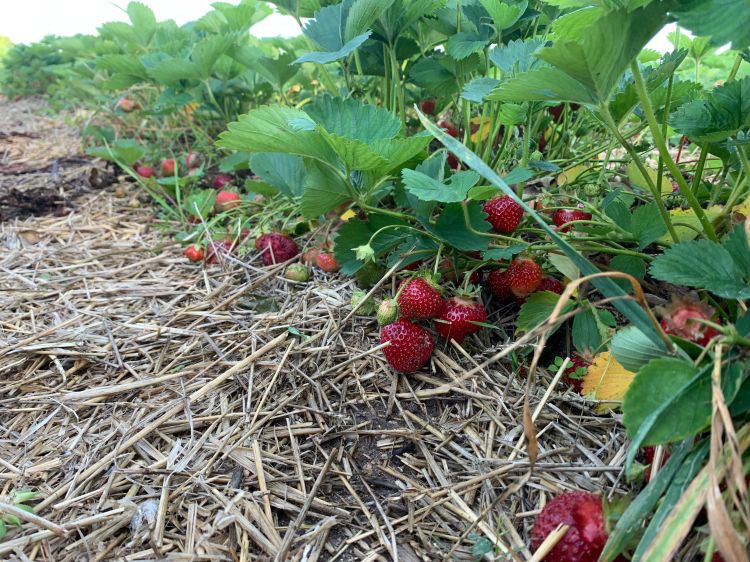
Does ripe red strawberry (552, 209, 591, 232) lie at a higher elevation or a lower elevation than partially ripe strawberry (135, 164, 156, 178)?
higher

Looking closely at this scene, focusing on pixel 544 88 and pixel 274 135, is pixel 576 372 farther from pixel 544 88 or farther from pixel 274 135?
pixel 274 135

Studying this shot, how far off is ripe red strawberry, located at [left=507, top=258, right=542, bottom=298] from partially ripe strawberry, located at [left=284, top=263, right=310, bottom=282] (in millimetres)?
478

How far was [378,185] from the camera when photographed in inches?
38.7

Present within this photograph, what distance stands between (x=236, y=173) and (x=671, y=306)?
5.29 feet

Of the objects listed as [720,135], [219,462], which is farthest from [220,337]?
[720,135]

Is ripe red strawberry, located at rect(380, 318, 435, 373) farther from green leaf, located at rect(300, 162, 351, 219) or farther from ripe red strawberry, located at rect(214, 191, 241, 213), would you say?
ripe red strawberry, located at rect(214, 191, 241, 213)

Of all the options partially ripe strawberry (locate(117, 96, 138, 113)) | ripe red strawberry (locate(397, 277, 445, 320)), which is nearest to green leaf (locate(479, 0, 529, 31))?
ripe red strawberry (locate(397, 277, 445, 320))

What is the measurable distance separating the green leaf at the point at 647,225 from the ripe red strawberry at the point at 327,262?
1.97 feet

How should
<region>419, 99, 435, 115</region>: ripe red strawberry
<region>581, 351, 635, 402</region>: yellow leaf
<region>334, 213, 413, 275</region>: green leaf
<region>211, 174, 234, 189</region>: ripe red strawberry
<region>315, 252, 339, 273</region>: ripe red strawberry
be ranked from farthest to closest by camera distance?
<region>211, 174, 234, 189</region>: ripe red strawberry
<region>419, 99, 435, 115</region>: ripe red strawberry
<region>315, 252, 339, 273</region>: ripe red strawberry
<region>334, 213, 413, 275</region>: green leaf
<region>581, 351, 635, 402</region>: yellow leaf

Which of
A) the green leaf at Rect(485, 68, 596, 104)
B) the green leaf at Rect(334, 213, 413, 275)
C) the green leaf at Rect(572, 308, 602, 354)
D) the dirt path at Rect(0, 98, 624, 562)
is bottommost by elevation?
the dirt path at Rect(0, 98, 624, 562)

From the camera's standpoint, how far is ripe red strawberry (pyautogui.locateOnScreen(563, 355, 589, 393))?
2.82 ft

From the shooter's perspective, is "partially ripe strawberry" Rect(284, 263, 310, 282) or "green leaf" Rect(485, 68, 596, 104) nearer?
"green leaf" Rect(485, 68, 596, 104)

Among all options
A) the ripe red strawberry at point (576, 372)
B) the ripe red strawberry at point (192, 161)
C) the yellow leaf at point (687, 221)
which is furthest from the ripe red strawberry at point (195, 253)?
the yellow leaf at point (687, 221)

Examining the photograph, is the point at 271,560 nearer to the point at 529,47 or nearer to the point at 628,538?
the point at 628,538
